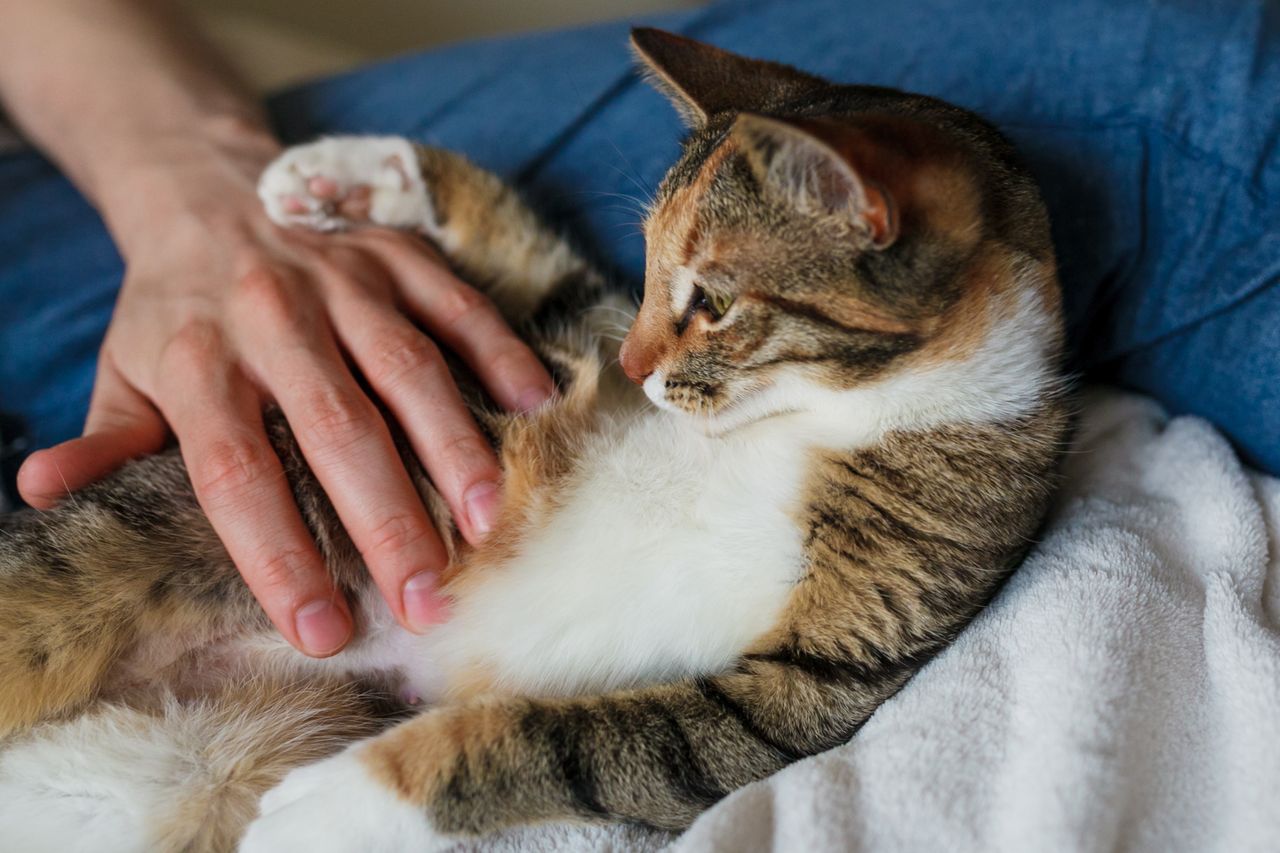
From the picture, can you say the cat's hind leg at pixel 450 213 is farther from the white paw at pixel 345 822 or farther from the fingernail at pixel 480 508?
the white paw at pixel 345 822

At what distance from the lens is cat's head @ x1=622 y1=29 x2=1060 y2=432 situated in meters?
0.72

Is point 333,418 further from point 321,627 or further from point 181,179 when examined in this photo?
point 181,179

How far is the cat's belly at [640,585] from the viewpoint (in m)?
0.86

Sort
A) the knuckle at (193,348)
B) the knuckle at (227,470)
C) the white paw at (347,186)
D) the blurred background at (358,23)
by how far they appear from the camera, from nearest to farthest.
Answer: the knuckle at (227,470) → the knuckle at (193,348) → the white paw at (347,186) → the blurred background at (358,23)

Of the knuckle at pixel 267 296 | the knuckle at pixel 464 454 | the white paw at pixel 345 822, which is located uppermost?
the knuckle at pixel 267 296

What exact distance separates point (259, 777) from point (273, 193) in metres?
0.74

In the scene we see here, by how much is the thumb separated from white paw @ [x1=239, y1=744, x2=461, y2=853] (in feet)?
1.41

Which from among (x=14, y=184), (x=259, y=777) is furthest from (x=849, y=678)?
(x=14, y=184)

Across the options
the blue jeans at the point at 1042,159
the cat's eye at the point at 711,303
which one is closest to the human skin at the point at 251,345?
the blue jeans at the point at 1042,159

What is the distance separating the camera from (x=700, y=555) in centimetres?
88

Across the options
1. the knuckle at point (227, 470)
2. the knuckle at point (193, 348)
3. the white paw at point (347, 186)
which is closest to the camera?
the knuckle at point (227, 470)

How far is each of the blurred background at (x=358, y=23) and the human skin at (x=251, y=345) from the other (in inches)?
43.1

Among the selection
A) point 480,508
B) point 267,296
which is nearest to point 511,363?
point 480,508

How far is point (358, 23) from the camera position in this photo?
8.24 ft
